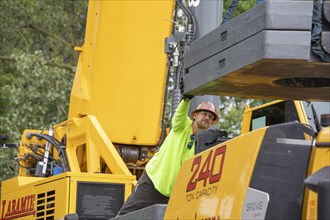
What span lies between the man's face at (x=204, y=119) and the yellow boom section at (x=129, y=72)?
99.3 inches

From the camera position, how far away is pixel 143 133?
36.0 feet

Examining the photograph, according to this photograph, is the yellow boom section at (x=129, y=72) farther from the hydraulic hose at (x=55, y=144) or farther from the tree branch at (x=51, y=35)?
the tree branch at (x=51, y=35)

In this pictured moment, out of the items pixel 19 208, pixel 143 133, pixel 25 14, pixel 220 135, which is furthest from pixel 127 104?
pixel 25 14

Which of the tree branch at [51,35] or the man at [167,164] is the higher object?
the tree branch at [51,35]

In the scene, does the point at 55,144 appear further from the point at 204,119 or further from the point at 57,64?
the point at 57,64

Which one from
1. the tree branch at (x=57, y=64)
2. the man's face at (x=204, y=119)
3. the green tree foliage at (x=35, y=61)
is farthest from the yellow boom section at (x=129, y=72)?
the tree branch at (x=57, y=64)

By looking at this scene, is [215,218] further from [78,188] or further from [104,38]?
[104,38]

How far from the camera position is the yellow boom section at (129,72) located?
35.9 ft

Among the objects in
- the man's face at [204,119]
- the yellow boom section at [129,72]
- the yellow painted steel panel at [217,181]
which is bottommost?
the yellow painted steel panel at [217,181]

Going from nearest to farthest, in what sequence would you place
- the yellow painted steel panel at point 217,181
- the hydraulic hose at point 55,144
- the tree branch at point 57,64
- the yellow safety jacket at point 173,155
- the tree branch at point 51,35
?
the yellow painted steel panel at point 217,181 → the yellow safety jacket at point 173,155 → the hydraulic hose at point 55,144 → the tree branch at point 57,64 → the tree branch at point 51,35

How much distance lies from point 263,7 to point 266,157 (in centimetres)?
79

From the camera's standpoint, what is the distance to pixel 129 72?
1096 centimetres

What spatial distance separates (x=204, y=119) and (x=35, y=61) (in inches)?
460

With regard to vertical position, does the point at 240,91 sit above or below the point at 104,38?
below
